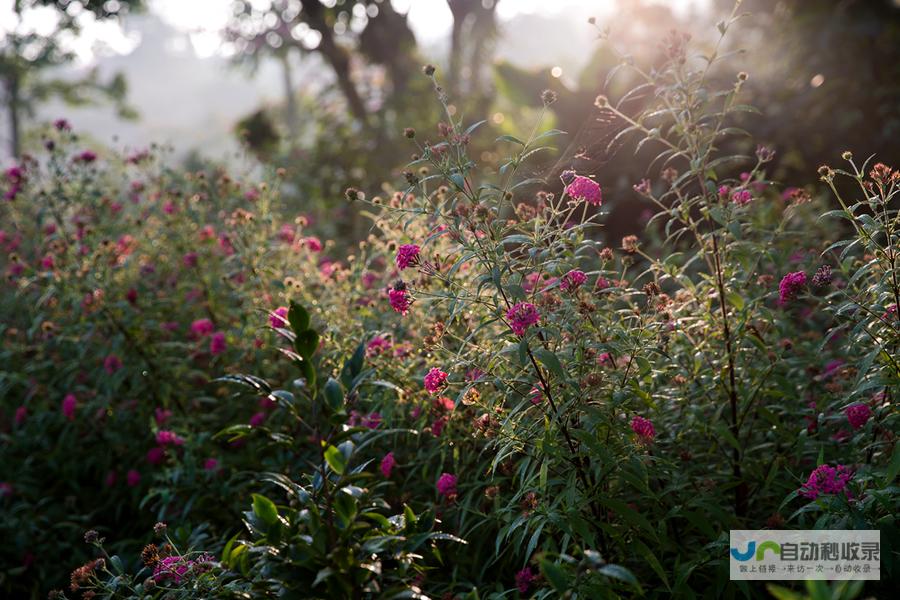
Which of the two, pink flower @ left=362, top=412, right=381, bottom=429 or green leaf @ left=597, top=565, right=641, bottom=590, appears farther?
pink flower @ left=362, top=412, right=381, bottom=429

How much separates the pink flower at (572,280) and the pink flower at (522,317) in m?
0.13

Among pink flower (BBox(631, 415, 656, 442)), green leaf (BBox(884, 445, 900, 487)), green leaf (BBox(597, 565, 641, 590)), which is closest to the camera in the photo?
green leaf (BBox(597, 565, 641, 590))

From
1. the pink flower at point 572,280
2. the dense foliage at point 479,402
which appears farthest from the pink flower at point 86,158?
the pink flower at point 572,280

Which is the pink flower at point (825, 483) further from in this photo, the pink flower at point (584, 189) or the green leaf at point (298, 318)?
the green leaf at point (298, 318)

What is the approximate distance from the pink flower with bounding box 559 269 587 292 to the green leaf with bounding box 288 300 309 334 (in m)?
0.74

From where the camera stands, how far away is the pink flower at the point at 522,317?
198 centimetres

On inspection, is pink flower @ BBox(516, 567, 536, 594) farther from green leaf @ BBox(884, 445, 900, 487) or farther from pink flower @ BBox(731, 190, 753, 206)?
pink flower @ BBox(731, 190, 753, 206)

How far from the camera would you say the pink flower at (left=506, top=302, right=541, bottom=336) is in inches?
78.1

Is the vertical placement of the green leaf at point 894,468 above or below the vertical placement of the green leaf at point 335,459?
above

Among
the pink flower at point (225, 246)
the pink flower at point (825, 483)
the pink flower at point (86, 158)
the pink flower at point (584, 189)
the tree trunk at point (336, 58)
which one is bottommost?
the pink flower at point (825, 483)

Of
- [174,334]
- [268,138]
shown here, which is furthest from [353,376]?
[268,138]

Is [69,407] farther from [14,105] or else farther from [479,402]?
[14,105]

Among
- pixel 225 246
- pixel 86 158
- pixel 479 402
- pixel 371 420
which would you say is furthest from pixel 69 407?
pixel 479 402

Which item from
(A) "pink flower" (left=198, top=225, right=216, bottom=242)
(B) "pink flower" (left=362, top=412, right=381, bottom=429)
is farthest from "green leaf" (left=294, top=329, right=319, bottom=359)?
(A) "pink flower" (left=198, top=225, right=216, bottom=242)
